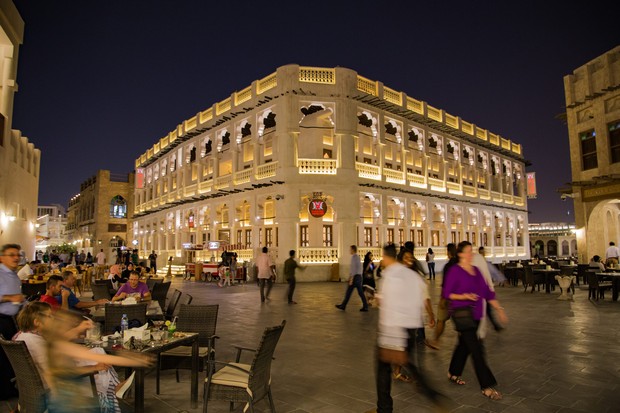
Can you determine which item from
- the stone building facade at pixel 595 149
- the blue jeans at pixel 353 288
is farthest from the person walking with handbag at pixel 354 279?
the stone building facade at pixel 595 149

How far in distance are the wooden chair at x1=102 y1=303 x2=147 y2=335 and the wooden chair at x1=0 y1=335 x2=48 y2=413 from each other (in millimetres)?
2184

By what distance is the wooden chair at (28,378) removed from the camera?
10.9 feet

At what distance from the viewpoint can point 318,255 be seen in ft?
75.2

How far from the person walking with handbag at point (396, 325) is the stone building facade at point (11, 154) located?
17183 mm

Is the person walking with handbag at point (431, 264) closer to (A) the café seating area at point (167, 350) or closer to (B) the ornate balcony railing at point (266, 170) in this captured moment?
(B) the ornate balcony railing at point (266, 170)

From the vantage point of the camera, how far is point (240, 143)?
27188 millimetres

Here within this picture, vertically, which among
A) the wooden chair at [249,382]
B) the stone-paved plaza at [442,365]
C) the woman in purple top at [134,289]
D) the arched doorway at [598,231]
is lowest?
the stone-paved plaza at [442,365]

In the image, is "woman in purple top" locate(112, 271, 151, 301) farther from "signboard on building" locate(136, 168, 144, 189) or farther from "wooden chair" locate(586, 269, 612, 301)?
"signboard on building" locate(136, 168, 144, 189)

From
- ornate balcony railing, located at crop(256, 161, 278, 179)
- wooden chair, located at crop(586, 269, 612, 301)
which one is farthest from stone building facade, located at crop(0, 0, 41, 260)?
wooden chair, located at crop(586, 269, 612, 301)

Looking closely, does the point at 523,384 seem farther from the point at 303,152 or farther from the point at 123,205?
the point at 123,205

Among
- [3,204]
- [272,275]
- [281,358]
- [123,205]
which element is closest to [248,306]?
[272,275]

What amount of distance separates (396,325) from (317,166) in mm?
19829

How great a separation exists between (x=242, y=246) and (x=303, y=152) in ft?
24.6

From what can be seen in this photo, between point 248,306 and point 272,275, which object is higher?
point 272,275
